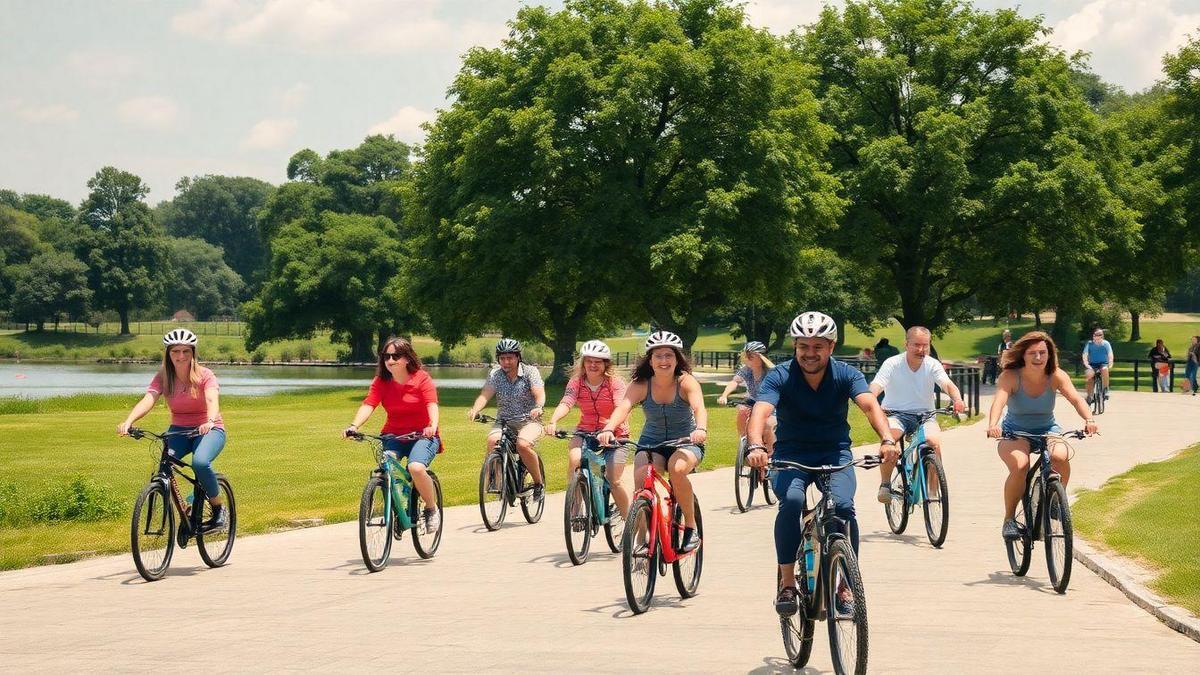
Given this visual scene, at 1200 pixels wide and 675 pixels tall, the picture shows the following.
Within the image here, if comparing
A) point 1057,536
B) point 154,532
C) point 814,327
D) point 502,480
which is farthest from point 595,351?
point 814,327

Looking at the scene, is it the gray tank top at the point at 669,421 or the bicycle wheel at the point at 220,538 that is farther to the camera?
the bicycle wheel at the point at 220,538

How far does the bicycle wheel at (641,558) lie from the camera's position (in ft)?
28.1

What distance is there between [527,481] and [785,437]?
6.89 meters

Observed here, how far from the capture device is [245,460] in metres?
21.6

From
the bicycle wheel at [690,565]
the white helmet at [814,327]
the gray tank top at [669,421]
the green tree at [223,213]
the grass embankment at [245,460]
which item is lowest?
the grass embankment at [245,460]

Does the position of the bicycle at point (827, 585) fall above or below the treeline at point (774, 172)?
below

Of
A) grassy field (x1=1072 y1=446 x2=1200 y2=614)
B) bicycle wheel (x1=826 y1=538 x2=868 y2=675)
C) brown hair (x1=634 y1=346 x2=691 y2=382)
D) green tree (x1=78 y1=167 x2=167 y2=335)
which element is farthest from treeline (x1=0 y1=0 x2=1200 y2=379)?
green tree (x1=78 y1=167 x2=167 y2=335)

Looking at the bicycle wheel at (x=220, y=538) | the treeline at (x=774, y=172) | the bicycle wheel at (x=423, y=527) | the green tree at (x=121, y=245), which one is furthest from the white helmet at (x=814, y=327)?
the green tree at (x=121, y=245)

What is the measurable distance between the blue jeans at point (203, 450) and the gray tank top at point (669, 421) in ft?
11.2

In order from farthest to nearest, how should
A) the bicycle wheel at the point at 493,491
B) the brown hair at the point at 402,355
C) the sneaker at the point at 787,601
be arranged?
1. the bicycle wheel at the point at 493,491
2. the brown hair at the point at 402,355
3. the sneaker at the point at 787,601

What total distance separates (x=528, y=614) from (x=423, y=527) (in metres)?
2.97

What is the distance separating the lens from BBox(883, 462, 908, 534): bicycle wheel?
12.4 meters

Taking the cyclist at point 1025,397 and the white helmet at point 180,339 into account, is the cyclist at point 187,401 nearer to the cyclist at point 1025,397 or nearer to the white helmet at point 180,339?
the white helmet at point 180,339

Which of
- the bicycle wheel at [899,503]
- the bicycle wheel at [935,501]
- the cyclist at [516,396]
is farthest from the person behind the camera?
the cyclist at [516,396]
